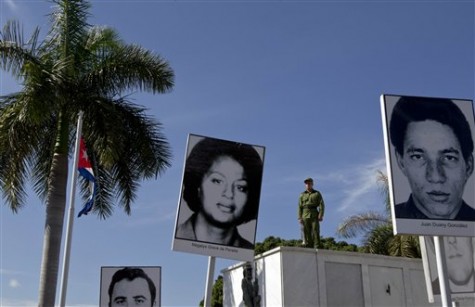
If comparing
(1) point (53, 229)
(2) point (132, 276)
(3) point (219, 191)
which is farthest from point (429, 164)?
(1) point (53, 229)

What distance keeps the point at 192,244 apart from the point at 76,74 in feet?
41.3

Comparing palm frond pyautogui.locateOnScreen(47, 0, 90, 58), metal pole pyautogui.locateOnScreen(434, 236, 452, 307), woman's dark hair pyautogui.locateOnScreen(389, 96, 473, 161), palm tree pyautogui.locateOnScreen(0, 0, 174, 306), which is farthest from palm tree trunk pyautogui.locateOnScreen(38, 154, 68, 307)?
woman's dark hair pyautogui.locateOnScreen(389, 96, 473, 161)

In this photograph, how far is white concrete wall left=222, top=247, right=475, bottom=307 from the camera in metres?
16.6

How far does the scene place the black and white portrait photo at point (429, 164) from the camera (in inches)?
305

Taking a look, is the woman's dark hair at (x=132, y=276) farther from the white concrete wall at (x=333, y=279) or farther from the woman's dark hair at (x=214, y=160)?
the woman's dark hair at (x=214, y=160)

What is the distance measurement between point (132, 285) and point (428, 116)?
9509 mm

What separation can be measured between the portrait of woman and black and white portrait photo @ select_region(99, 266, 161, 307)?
23.1 feet

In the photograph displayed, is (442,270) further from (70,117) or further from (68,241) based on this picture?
(70,117)

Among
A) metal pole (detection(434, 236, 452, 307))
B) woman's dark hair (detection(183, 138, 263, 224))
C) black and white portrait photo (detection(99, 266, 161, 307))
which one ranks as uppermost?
woman's dark hair (detection(183, 138, 263, 224))

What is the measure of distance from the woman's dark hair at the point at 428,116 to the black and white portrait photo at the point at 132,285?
29.2 feet

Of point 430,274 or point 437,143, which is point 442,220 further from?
point 430,274

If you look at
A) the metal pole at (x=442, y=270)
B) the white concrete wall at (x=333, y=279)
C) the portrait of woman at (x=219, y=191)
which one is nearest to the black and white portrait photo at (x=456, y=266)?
the white concrete wall at (x=333, y=279)

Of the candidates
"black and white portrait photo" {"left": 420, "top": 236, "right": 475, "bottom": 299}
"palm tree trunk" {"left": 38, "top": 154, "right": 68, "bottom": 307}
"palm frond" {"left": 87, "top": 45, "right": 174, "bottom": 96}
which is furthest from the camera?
"palm frond" {"left": 87, "top": 45, "right": 174, "bottom": 96}

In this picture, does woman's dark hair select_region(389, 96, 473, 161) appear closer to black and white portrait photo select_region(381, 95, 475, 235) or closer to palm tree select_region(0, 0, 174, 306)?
black and white portrait photo select_region(381, 95, 475, 235)
